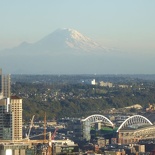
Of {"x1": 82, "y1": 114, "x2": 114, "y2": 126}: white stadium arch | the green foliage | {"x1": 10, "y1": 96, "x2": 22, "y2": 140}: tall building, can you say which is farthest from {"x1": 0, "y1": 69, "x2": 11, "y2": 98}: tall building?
the green foliage

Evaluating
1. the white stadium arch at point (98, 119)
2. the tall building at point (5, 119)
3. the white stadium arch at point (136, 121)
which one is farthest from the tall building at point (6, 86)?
the white stadium arch at point (136, 121)

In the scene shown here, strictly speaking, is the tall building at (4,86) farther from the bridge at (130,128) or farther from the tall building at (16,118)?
the bridge at (130,128)

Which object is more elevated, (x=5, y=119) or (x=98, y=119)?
(x=98, y=119)

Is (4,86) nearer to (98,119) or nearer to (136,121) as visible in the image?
(98,119)

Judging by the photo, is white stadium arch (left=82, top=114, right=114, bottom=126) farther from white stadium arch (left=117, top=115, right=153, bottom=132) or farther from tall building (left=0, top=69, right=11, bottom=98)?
tall building (left=0, top=69, right=11, bottom=98)

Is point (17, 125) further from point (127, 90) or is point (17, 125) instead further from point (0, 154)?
point (127, 90)

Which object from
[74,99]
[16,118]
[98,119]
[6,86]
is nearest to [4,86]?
[6,86]
